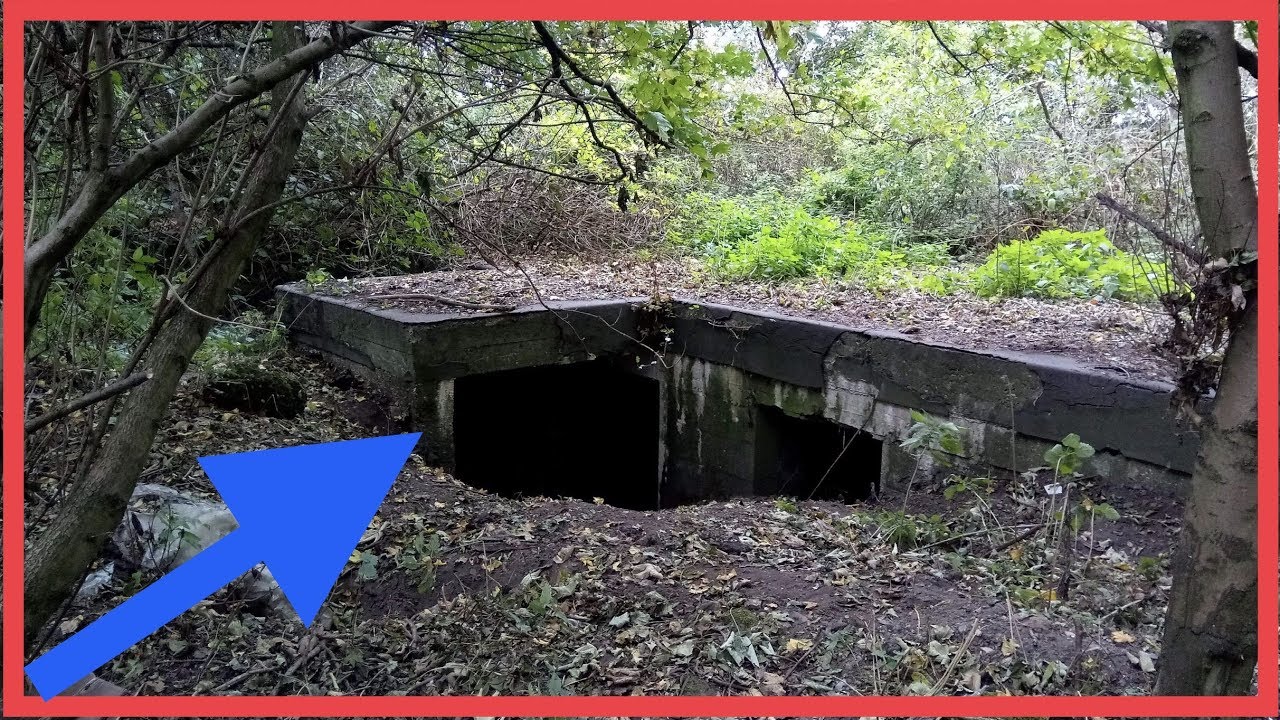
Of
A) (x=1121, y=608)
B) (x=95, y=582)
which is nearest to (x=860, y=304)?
(x=1121, y=608)

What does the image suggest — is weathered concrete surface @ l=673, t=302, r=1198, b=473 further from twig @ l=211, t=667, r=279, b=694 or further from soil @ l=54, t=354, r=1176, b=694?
twig @ l=211, t=667, r=279, b=694

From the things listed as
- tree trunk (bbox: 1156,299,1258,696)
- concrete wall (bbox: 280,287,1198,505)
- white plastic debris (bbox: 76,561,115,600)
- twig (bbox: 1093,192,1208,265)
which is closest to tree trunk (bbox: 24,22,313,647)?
white plastic debris (bbox: 76,561,115,600)

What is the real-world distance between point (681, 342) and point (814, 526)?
2.61 meters

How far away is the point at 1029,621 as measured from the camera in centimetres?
301

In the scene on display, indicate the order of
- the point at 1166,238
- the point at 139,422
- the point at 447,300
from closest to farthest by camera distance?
the point at 1166,238 → the point at 139,422 → the point at 447,300

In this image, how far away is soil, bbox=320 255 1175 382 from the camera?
4598 millimetres

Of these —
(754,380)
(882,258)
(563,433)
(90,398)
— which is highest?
(882,258)

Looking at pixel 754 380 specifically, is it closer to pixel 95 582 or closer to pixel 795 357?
pixel 795 357

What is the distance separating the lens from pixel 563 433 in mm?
7562

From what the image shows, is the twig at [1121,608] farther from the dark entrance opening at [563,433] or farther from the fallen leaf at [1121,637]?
the dark entrance opening at [563,433]

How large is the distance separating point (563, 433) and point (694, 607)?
177 inches

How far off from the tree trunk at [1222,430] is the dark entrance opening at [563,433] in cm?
522

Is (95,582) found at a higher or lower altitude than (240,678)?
higher

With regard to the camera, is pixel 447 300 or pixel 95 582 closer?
pixel 95 582
